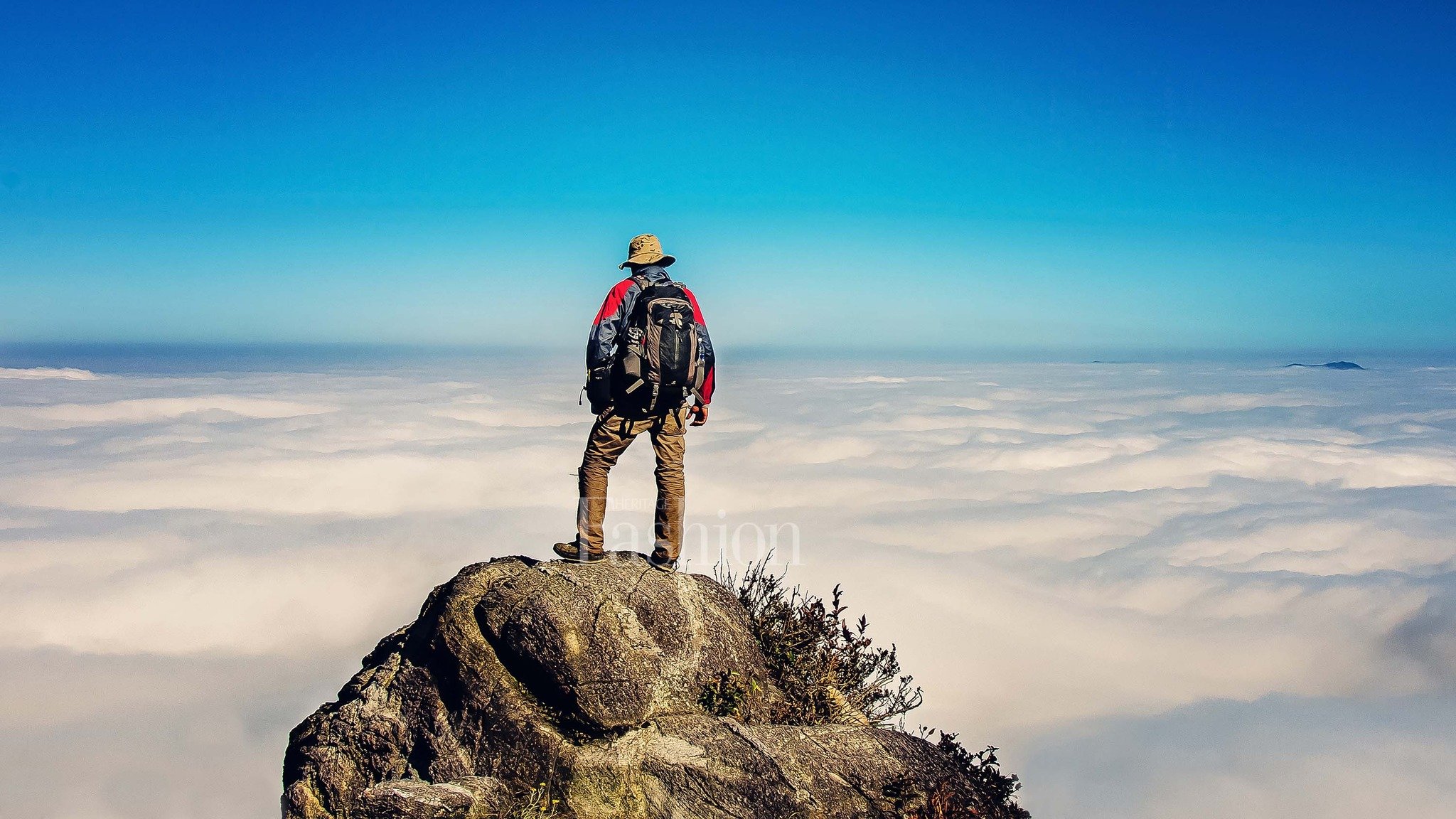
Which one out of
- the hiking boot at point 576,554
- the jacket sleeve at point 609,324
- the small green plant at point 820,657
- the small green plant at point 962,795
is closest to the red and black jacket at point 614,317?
the jacket sleeve at point 609,324

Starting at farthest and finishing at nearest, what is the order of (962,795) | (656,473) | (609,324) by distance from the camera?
(656,473) → (609,324) → (962,795)

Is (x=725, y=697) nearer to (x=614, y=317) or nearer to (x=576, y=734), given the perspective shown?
(x=576, y=734)

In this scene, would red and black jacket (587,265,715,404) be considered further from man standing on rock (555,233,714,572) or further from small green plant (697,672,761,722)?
small green plant (697,672,761,722)

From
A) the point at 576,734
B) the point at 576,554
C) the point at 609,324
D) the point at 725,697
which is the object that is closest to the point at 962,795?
the point at 725,697

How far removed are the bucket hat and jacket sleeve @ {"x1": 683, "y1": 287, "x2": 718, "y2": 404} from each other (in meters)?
0.41

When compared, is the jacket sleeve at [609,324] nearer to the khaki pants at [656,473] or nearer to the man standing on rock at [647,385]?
the man standing on rock at [647,385]

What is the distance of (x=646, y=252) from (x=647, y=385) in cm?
144

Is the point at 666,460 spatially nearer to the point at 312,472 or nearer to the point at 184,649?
the point at 184,649

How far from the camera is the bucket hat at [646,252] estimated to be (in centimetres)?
914

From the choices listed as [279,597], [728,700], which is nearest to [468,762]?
[728,700]

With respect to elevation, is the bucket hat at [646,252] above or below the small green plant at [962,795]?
above

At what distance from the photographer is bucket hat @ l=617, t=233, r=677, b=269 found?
914cm

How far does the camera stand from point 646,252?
30.1ft

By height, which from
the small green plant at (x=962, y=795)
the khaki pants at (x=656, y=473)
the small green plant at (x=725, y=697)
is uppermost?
the khaki pants at (x=656, y=473)
